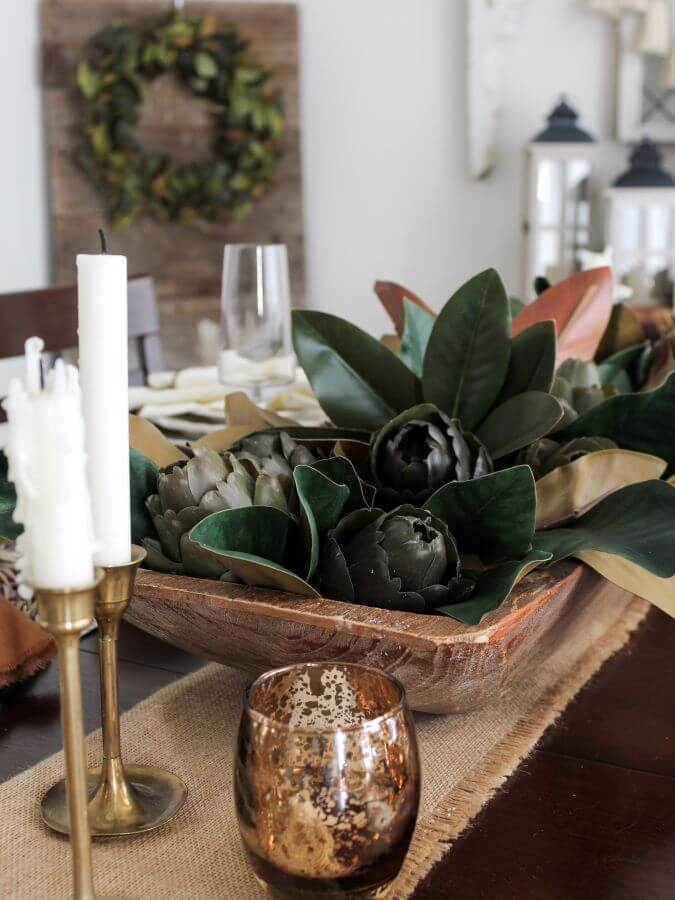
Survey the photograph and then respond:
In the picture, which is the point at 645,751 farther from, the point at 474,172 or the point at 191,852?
the point at 474,172

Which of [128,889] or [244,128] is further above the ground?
[244,128]

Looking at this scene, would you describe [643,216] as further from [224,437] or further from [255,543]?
[255,543]

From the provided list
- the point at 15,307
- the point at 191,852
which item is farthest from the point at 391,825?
the point at 15,307

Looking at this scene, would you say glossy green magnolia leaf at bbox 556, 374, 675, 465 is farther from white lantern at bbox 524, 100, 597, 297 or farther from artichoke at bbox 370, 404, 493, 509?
white lantern at bbox 524, 100, 597, 297

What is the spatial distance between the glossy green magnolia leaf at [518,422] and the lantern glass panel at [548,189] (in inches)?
99.0

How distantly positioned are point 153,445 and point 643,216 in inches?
101

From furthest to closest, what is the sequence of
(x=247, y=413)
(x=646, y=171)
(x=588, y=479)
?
(x=646, y=171) < (x=247, y=413) < (x=588, y=479)

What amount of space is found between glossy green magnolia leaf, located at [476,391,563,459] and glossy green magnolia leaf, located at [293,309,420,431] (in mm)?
62

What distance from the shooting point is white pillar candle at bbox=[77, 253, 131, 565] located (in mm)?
380

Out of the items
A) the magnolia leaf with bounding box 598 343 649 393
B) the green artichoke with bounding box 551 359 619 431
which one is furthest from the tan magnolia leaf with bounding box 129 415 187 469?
the magnolia leaf with bounding box 598 343 649 393

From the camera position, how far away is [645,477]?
560 mm

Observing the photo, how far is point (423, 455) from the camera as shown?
542 mm

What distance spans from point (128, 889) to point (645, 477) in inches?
13.2

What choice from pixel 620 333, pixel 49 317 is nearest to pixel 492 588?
pixel 620 333
